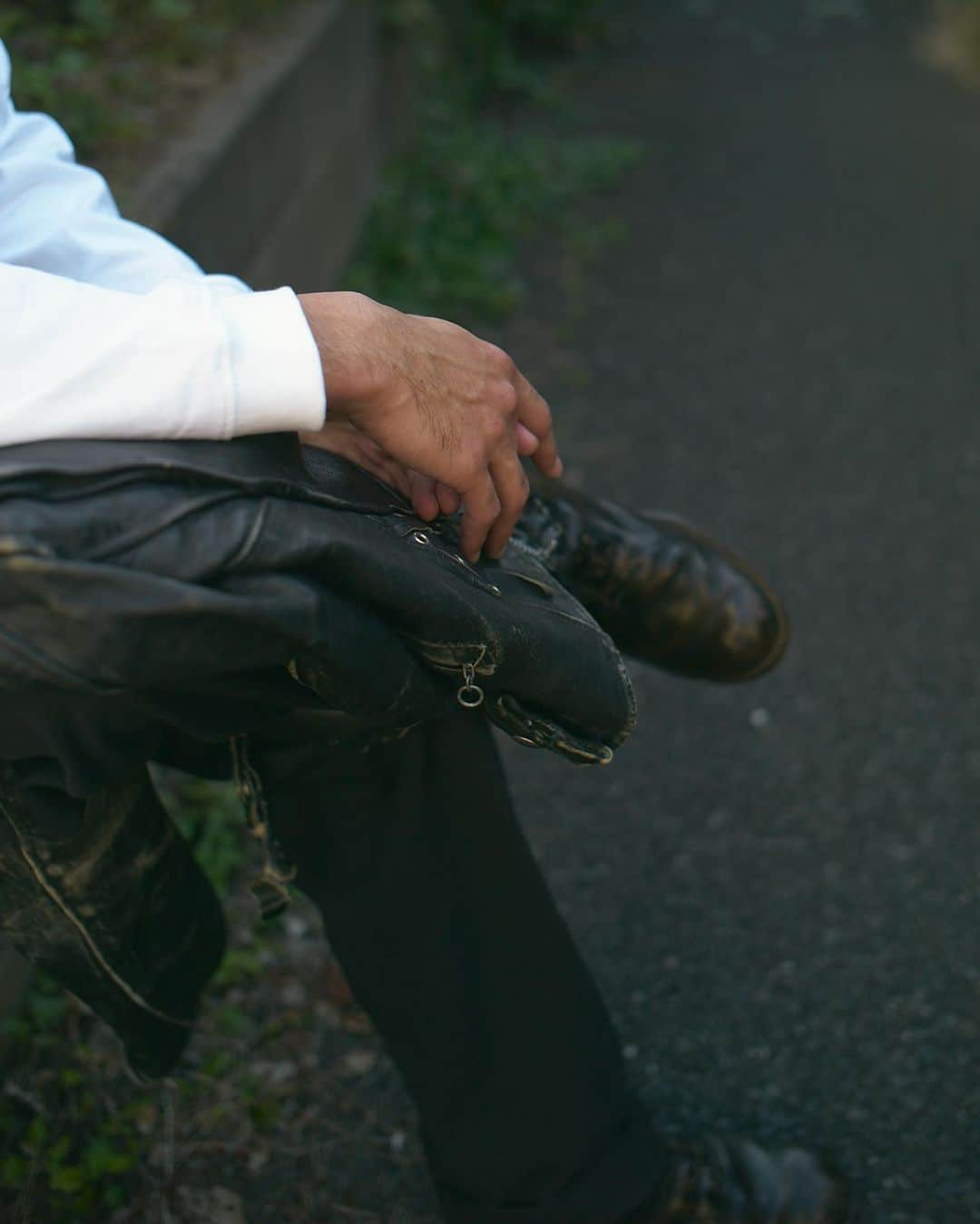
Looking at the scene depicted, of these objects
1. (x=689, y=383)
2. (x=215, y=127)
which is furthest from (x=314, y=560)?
(x=689, y=383)

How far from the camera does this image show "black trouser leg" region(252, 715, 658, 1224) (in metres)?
1.54

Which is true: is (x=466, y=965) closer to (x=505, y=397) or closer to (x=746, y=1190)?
(x=746, y=1190)

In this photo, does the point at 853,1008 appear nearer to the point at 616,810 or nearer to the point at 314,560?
the point at 616,810

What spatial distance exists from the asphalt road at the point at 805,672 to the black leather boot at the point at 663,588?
1.79 feet

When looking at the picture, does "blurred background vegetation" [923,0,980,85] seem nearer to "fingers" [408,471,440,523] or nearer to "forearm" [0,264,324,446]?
"fingers" [408,471,440,523]

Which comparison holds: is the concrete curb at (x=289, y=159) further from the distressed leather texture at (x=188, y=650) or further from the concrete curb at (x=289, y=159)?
the distressed leather texture at (x=188, y=650)

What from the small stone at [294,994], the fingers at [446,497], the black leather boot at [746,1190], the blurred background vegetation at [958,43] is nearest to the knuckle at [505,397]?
the fingers at [446,497]

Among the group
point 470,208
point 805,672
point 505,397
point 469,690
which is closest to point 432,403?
point 505,397

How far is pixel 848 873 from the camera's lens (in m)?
2.37

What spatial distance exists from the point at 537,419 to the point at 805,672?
1440 mm

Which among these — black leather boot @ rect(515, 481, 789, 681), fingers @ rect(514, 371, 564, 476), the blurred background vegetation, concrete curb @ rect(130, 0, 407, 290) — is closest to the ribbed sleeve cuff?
fingers @ rect(514, 371, 564, 476)

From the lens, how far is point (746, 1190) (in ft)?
5.90

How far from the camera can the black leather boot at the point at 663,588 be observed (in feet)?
5.99

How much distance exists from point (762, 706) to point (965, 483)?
3.70 ft
